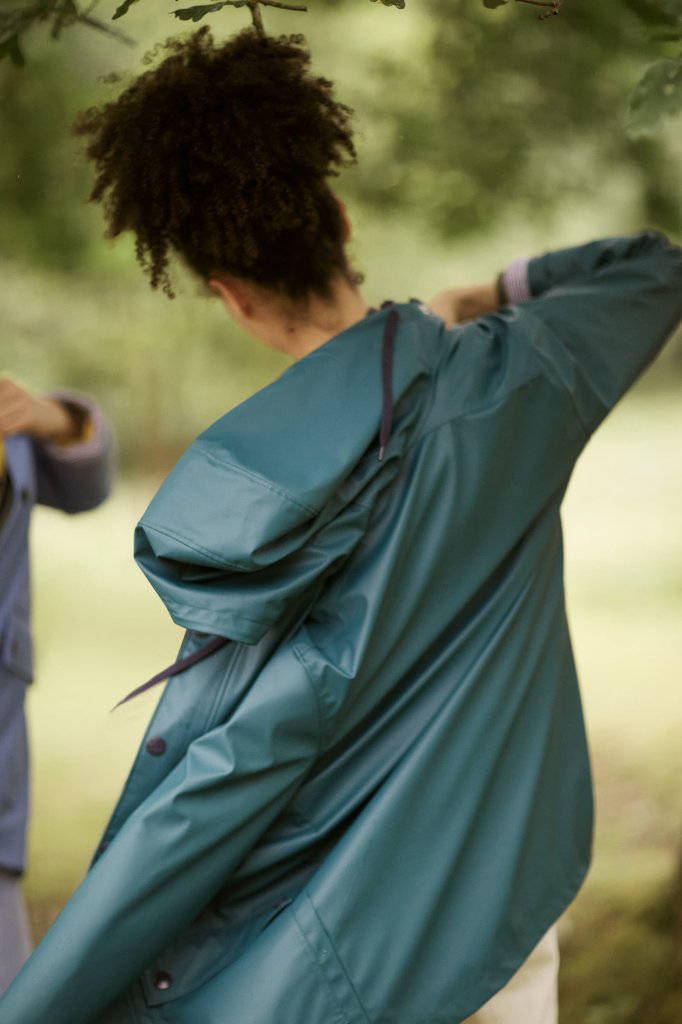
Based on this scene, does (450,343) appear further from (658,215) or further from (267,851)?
(658,215)

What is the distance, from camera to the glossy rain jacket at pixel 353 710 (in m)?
1.43

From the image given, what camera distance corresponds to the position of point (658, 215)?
3230mm

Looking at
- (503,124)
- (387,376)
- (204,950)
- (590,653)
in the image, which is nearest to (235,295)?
(387,376)

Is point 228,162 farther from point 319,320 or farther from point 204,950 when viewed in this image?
point 204,950

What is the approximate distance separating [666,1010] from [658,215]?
1.97 meters

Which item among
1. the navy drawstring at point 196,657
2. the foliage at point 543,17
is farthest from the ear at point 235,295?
the navy drawstring at point 196,657

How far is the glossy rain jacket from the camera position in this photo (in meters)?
1.43

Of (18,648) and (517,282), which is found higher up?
(517,282)

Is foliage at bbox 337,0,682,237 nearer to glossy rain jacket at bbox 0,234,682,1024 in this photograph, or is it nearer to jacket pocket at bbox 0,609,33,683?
glossy rain jacket at bbox 0,234,682,1024

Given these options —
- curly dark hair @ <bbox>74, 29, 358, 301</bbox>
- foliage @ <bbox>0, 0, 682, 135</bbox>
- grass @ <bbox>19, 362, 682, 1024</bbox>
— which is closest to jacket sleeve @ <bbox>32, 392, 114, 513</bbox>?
curly dark hair @ <bbox>74, 29, 358, 301</bbox>

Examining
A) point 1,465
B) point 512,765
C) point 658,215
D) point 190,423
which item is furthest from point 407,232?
point 512,765

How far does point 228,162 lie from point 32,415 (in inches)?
30.8

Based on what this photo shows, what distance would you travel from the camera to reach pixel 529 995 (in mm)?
1709

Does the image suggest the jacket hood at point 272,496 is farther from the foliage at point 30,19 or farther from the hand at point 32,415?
the hand at point 32,415
